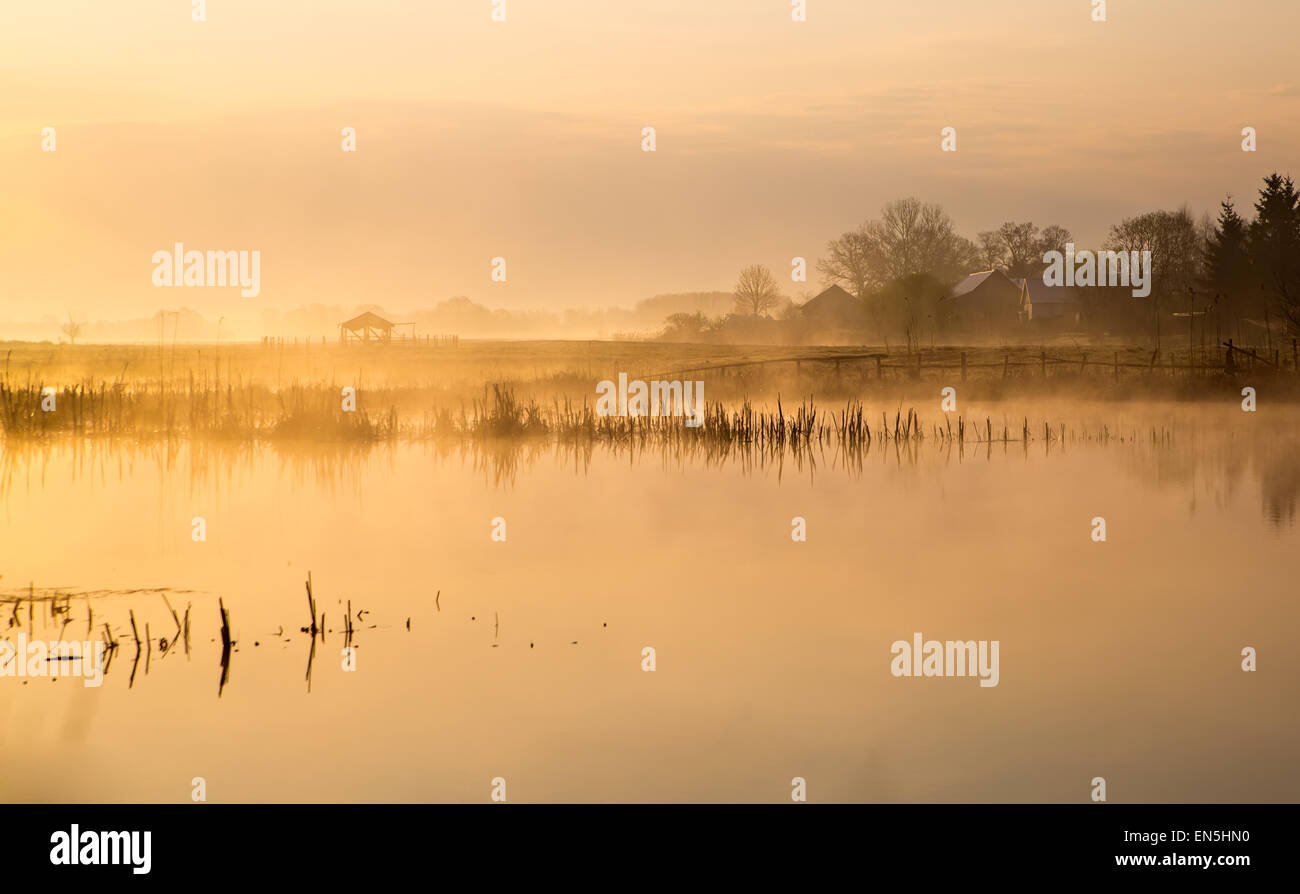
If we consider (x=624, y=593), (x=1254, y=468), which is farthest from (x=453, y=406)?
(x=624, y=593)

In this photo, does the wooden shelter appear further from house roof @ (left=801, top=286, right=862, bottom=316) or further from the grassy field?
house roof @ (left=801, top=286, right=862, bottom=316)

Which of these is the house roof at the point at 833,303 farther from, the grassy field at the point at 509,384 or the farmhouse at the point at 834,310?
the grassy field at the point at 509,384

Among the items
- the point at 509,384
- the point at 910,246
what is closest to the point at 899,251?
the point at 910,246

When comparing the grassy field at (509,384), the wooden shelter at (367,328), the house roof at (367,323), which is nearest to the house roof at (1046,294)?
the grassy field at (509,384)

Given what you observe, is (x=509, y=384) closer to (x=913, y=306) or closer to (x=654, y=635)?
(x=654, y=635)

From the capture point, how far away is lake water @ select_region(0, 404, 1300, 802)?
8.42m

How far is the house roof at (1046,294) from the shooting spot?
8962 cm

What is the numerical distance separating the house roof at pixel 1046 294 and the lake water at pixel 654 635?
70.2 m

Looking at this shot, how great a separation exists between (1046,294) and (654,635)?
84.9m

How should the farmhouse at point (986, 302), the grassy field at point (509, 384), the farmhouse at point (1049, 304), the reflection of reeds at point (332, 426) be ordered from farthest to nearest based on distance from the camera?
the farmhouse at point (1049, 304)
the farmhouse at point (986, 302)
the grassy field at point (509, 384)
the reflection of reeds at point (332, 426)

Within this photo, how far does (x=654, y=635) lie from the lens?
1180cm

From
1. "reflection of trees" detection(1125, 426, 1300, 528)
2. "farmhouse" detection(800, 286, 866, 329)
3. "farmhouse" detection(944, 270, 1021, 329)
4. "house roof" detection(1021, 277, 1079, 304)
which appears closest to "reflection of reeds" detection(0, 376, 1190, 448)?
"reflection of trees" detection(1125, 426, 1300, 528)

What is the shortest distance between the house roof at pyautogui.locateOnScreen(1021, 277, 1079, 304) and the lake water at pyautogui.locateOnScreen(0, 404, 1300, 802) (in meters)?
70.2
